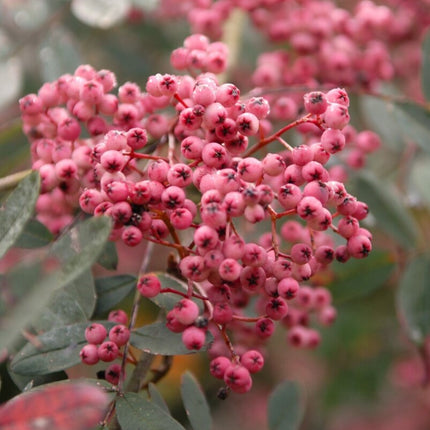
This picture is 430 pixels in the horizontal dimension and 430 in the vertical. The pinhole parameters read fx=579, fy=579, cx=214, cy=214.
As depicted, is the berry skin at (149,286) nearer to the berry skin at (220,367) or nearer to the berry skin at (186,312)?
the berry skin at (186,312)

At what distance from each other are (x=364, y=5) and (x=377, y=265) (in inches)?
35.1

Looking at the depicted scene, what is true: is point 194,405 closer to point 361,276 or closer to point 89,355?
point 89,355

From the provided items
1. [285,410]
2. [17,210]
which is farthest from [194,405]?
[17,210]

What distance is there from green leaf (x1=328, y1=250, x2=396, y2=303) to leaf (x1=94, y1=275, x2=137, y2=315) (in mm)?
777

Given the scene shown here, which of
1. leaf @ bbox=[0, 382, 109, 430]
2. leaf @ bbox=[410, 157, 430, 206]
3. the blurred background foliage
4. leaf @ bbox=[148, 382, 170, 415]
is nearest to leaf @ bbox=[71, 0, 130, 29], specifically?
the blurred background foliage

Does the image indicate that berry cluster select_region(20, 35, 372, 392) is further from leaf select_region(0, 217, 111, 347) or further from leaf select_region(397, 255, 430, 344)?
leaf select_region(397, 255, 430, 344)

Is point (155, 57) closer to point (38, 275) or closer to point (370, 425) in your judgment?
point (38, 275)

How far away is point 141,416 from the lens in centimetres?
99

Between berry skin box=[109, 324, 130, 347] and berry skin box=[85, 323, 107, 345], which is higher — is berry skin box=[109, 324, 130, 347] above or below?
below

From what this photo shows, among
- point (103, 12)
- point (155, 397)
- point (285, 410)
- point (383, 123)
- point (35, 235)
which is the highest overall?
point (103, 12)

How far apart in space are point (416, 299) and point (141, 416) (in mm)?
936

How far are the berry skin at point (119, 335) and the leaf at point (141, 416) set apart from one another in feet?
0.33

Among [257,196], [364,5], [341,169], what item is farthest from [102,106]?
[364,5]

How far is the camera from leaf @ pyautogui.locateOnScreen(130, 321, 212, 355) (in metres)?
1.05
